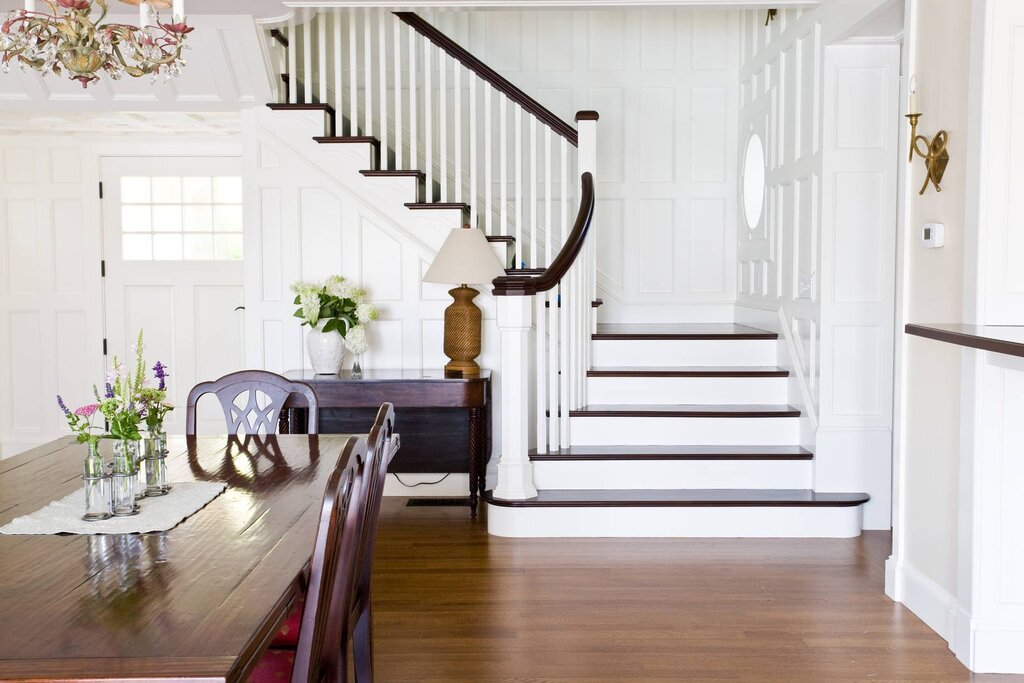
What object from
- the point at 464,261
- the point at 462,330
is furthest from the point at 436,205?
the point at 462,330

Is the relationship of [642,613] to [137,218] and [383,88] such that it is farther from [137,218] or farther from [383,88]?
[137,218]

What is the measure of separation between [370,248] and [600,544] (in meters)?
2.21

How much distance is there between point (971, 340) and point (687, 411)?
237 cm

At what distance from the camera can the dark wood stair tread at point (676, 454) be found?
4.82 metres

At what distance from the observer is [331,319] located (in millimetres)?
5219

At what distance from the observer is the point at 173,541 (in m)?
2.03

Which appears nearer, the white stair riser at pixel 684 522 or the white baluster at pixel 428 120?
the white stair riser at pixel 684 522

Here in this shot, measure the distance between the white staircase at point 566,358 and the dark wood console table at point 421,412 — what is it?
31 centimetres

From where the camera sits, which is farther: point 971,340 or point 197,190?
point 197,190

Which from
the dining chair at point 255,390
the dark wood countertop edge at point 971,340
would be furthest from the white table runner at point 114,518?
the dark wood countertop edge at point 971,340

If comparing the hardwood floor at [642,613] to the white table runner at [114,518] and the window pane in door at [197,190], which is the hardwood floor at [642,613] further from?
the window pane in door at [197,190]

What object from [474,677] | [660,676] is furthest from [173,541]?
[660,676]

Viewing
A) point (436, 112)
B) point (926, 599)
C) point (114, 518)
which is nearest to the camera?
point (114, 518)

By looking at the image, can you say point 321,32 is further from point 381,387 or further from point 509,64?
point 381,387
